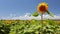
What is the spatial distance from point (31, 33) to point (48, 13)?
1.48 ft

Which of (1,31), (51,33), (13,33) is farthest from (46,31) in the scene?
(1,31)

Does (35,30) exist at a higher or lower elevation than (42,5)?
lower

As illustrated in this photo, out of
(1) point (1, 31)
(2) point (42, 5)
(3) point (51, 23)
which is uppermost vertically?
(2) point (42, 5)

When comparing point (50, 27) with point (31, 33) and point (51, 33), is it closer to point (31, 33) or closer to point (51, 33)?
point (51, 33)

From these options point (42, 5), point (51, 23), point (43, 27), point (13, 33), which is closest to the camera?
point (42, 5)

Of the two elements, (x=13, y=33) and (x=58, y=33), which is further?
(x=13, y=33)

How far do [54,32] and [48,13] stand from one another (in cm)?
42

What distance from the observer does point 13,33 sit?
3240 millimetres

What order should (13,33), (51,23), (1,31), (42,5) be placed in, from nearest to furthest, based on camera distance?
1. (42,5)
2. (51,23)
3. (13,33)
4. (1,31)

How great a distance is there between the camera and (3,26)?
5.78 metres

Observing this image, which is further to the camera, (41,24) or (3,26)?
(3,26)

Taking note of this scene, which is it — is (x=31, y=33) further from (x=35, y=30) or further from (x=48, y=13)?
(x=48, y=13)

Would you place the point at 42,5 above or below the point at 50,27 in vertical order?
above

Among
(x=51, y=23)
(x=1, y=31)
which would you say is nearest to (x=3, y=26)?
A: (x=1, y=31)
